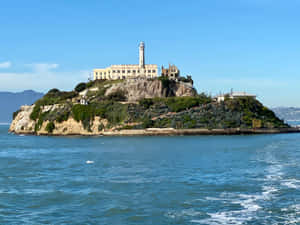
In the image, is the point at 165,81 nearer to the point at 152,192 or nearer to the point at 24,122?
the point at 24,122

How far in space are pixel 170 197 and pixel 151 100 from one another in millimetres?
110997

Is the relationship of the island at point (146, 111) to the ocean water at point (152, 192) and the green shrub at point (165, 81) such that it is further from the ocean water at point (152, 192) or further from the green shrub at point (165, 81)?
the ocean water at point (152, 192)

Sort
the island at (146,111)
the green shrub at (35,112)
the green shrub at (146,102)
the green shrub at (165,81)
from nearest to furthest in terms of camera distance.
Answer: the island at (146,111) → the green shrub at (146,102) → the green shrub at (35,112) → the green shrub at (165,81)

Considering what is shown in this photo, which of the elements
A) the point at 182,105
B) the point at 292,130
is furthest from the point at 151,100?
the point at 292,130

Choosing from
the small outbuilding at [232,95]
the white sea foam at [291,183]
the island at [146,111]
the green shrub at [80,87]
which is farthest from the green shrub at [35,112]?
the white sea foam at [291,183]

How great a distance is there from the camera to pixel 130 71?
177375 mm

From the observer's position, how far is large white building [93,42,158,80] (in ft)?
564

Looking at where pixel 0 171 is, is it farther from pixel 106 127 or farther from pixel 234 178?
pixel 106 127

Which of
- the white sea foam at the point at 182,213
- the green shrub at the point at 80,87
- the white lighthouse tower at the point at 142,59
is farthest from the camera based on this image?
the green shrub at the point at 80,87

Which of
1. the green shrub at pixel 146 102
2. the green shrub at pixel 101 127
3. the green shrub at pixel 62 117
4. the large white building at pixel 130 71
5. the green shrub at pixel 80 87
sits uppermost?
the large white building at pixel 130 71

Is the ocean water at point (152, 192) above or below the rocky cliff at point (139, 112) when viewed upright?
below

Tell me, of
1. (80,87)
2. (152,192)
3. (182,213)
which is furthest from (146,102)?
(182,213)

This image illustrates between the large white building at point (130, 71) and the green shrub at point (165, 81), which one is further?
the large white building at point (130, 71)

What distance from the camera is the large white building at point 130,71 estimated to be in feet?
564
